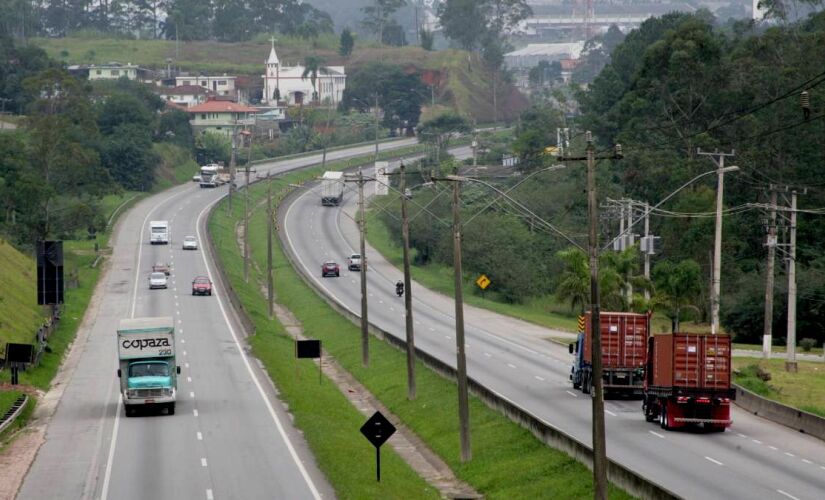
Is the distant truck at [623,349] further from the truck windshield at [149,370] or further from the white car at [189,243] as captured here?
the white car at [189,243]

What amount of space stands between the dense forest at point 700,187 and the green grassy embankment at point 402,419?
16.1 metres

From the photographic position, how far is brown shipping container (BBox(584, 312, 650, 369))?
54219mm

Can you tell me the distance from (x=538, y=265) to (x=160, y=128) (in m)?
87.9

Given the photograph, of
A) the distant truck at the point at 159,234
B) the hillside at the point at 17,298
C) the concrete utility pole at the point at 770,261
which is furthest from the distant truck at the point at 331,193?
the concrete utility pole at the point at 770,261

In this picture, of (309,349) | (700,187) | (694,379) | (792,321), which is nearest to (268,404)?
(309,349)

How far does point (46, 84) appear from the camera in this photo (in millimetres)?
164750

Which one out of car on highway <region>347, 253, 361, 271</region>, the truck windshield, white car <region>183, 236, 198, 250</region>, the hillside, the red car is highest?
the truck windshield

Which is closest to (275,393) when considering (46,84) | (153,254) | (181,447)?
(181,447)

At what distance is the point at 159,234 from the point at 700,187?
46.9 m

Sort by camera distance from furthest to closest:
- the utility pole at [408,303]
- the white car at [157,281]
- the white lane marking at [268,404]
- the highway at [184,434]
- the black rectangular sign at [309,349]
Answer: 1. the white car at [157,281]
2. the black rectangular sign at [309,349]
3. the utility pole at [408,303]
4. the white lane marking at [268,404]
5. the highway at [184,434]

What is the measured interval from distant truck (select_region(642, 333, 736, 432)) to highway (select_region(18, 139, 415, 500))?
11.2 meters

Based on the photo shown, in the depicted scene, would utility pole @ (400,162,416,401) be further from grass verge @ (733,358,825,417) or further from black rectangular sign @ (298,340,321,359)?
grass verge @ (733,358,825,417)

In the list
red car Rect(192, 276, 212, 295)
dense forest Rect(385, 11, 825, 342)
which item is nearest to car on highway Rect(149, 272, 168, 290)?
red car Rect(192, 276, 212, 295)

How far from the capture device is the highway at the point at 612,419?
1474 inches
